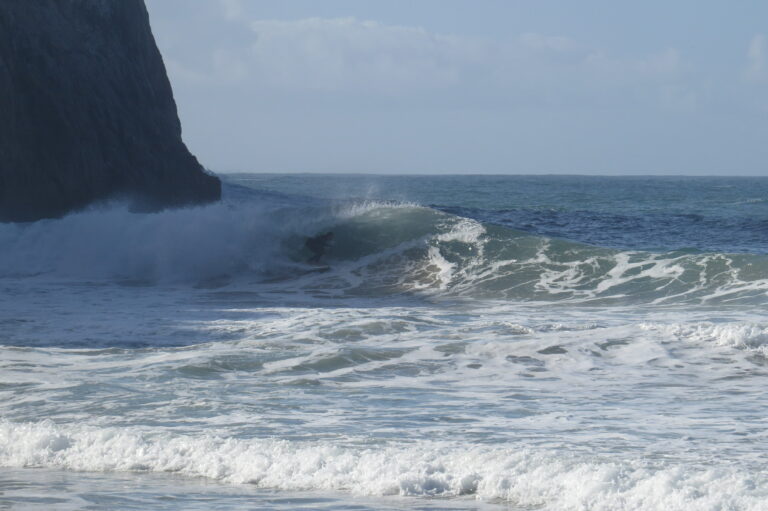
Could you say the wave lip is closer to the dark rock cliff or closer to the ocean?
A: the ocean

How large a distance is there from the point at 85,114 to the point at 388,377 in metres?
21.3

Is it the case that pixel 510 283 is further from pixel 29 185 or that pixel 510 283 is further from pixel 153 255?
pixel 29 185

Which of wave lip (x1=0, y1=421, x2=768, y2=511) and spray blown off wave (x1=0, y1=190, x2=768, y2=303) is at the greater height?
spray blown off wave (x1=0, y1=190, x2=768, y2=303)

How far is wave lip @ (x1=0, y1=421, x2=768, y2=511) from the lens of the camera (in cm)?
634

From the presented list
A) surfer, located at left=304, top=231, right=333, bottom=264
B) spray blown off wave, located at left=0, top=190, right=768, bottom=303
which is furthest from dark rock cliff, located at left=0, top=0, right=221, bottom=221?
surfer, located at left=304, top=231, right=333, bottom=264

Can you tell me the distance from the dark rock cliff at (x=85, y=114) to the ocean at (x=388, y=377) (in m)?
5.91

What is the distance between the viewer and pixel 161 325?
13.6 metres

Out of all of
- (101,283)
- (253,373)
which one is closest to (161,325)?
(253,373)

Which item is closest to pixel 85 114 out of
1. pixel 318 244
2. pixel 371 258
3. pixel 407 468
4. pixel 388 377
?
pixel 318 244

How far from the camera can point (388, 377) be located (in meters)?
10.2

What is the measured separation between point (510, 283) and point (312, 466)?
11589mm

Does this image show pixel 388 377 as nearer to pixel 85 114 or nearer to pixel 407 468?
pixel 407 468

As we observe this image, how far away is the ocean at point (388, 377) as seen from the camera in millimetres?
6789

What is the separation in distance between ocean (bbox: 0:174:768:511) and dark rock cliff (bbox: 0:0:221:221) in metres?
5.91
